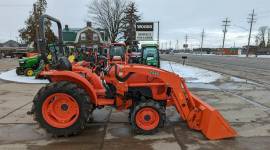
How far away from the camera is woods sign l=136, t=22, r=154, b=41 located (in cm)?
2041

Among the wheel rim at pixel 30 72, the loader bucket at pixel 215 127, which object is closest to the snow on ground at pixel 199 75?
the wheel rim at pixel 30 72

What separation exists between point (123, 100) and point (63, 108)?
118 cm

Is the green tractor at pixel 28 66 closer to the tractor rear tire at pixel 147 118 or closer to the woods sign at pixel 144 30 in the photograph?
the woods sign at pixel 144 30

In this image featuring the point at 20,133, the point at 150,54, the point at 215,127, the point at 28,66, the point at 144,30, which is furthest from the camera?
the point at 150,54

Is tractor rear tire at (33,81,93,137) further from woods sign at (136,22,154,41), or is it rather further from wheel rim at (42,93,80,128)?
woods sign at (136,22,154,41)

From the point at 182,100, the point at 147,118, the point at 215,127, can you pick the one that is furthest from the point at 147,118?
the point at 215,127

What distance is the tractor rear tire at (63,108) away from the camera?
252 inches

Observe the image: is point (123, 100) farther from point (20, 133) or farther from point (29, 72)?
point (29, 72)

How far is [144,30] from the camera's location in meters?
20.5

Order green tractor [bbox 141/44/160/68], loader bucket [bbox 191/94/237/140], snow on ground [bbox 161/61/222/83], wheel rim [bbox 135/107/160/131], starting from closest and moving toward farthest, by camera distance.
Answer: loader bucket [bbox 191/94/237/140] < wheel rim [bbox 135/107/160/131] < snow on ground [bbox 161/61/222/83] < green tractor [bbox 141/44/160/68]

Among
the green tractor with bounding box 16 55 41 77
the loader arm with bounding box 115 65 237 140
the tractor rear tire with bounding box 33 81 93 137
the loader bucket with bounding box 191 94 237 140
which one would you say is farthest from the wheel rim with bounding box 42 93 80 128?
the green tractor with bounding box 16 55 41 77

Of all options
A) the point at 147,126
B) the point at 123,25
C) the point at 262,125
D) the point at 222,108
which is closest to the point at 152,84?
the point at 147,126

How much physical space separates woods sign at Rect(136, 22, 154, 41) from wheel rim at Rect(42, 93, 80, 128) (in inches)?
561

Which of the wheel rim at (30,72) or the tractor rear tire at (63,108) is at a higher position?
the tractor rear tire at (63,108)
